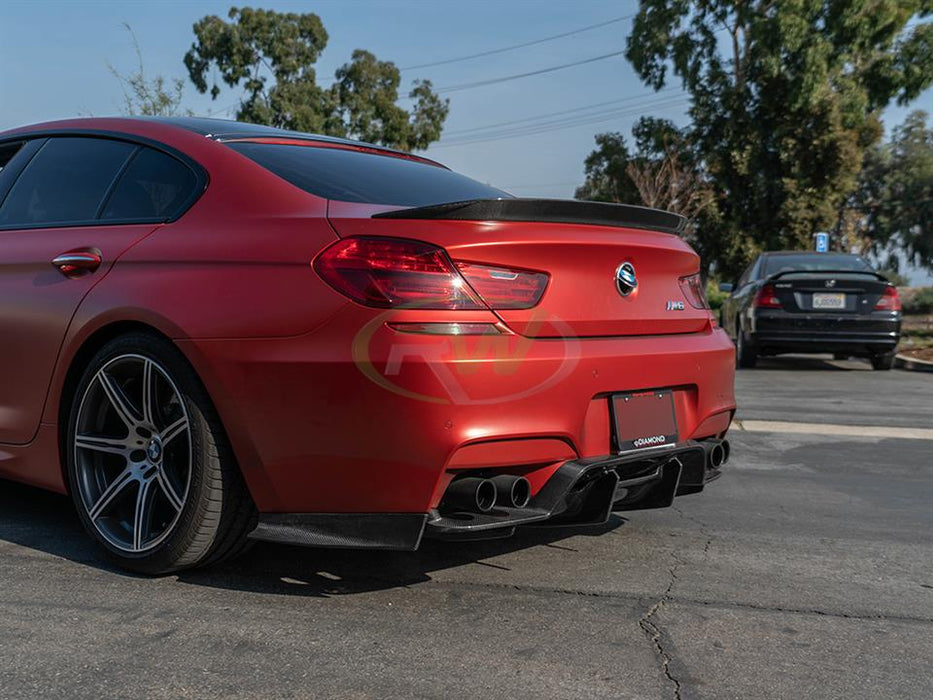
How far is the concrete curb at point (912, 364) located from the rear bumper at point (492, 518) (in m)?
11.1

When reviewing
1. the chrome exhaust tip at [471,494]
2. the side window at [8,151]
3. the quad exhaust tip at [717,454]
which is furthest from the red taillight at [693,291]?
the side window at [8,151]

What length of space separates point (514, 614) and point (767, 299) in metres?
9.67

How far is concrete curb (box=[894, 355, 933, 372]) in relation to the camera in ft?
42.7

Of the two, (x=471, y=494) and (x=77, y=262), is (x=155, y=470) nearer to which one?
(x=77, y=262)

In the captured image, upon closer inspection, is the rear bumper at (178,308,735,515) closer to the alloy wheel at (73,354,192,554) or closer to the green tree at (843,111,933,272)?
the alloy wheel at (73,354,192,554)

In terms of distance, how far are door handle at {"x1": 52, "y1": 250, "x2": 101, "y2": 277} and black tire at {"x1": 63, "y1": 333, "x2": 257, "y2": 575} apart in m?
0.30

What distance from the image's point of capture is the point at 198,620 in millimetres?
2926

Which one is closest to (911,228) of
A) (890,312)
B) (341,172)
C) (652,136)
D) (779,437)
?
(652,136)

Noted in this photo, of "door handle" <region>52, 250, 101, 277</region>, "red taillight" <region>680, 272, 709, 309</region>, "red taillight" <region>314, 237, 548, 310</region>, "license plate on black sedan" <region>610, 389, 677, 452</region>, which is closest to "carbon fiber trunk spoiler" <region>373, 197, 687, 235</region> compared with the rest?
"red taillight" <region>314, 237, 548, 310</region>

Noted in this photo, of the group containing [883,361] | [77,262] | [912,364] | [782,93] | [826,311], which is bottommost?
[912,364]

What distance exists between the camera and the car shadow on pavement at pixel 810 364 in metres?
13.1

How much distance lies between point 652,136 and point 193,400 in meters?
33.8

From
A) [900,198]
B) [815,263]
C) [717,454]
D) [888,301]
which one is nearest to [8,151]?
[717,454]

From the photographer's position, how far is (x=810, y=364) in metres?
14.1
